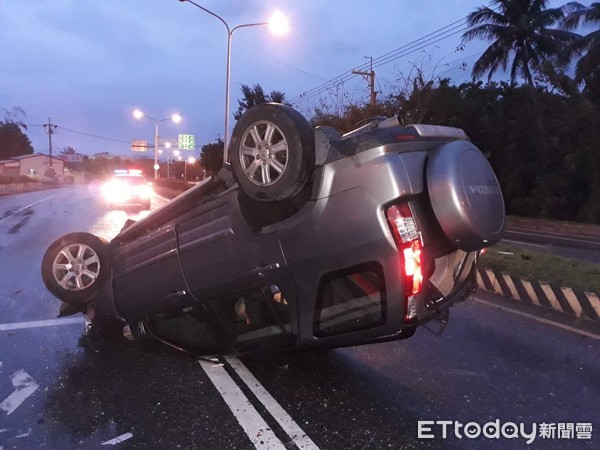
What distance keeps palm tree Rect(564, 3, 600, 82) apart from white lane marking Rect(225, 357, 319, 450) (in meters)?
33.0

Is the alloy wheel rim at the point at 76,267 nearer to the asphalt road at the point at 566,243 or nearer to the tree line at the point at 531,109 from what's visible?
the asphalt road at the point at 566,243

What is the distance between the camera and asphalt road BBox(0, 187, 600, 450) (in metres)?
3.36

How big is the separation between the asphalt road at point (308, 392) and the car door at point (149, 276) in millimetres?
536

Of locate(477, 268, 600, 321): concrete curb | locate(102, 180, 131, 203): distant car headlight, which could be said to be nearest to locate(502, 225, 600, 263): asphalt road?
locate(477, 268, 600, 321): concrete curb

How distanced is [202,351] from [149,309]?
2.03 ft

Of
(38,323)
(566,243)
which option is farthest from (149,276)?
(566,243)

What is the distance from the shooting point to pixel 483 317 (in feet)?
20.1

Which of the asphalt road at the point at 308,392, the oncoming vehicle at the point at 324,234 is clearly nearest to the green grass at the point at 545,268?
the asphalt road at the point at 308,392

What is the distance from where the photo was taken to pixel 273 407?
3729 mm

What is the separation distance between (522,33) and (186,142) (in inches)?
1791

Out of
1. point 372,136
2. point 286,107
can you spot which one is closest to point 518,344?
point 372,136

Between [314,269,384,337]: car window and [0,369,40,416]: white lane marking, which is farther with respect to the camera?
[0,369,40,416]: white lane marking

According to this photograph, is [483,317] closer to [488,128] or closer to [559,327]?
[559,327]

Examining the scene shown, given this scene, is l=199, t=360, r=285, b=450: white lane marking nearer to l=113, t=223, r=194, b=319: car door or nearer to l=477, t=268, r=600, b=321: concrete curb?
l=113, t=223, r=194, b=319: car door
